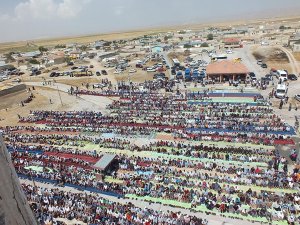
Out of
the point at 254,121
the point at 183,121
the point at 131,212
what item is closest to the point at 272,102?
the point at 254,121

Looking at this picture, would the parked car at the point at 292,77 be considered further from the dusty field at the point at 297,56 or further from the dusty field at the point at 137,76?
the dusty field at the point at 137,76

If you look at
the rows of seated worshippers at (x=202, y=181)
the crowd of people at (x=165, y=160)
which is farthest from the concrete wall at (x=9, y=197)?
the rows of seated worshippers at (x=202, y=181)

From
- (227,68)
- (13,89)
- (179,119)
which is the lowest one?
(179,119)

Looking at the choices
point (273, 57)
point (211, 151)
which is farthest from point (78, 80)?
point (211, 151)

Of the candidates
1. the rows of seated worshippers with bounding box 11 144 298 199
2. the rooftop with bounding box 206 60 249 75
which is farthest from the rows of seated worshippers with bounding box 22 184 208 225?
the rooftop with bounding box 206 60 249 75

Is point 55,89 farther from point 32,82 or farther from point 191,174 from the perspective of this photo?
point 191,174

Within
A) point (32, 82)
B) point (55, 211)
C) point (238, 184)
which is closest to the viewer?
point (55, 211)

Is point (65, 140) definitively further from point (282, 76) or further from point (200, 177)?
point (282, 76)
